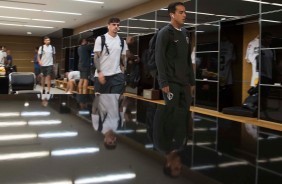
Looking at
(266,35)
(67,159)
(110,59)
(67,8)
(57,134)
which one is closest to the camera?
(67,159)

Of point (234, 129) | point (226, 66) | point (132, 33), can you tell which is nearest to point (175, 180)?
point (234, 129)

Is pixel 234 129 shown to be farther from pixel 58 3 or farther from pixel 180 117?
pixel 58 3

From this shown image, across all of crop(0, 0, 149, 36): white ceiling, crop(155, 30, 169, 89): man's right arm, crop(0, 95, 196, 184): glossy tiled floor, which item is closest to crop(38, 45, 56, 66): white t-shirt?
crop(0, 0, 149, 36): white ceiling

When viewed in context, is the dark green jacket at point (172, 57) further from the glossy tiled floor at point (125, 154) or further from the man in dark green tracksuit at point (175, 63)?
the glossy tiled floor at point (125, 154)

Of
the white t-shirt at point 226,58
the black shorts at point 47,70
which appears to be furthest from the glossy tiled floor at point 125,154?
the black shorts at point 47,70

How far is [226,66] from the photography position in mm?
5738

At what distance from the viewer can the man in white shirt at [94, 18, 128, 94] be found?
3188mm

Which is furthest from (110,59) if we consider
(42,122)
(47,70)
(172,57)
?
(47,70)

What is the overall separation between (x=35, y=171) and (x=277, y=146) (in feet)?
1.91

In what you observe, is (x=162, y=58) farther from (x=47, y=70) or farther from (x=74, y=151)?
(x=47, y=70)

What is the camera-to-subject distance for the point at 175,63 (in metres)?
2.42

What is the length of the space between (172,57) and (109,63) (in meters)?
0.97

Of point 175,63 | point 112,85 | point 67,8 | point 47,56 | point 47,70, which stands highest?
point 67,8

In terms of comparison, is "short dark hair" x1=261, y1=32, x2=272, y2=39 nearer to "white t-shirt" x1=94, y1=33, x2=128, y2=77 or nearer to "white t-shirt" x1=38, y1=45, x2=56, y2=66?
"white t-shirt" x1=94, y1=33, x2=128, y2=77
